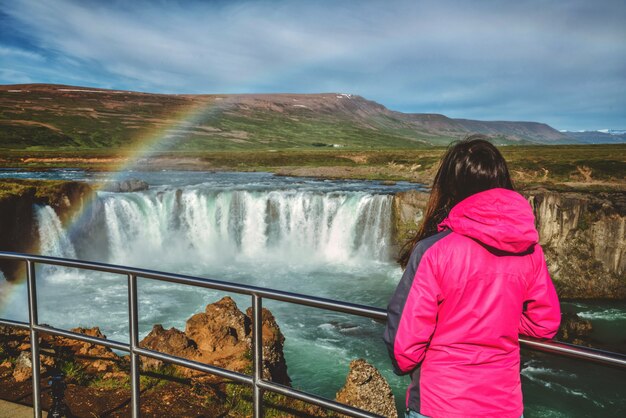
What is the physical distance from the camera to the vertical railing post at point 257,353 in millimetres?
2695

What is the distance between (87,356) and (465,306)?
612cm

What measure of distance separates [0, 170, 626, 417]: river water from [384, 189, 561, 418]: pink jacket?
36.3ft

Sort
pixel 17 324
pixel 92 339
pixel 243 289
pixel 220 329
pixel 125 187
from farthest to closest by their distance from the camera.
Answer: pixel 125 187 → pixel 220 329 → pixel 17 324 → pixel 92 339 → pixel 243 289

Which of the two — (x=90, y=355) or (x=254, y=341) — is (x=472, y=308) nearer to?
(x=254, y=341)

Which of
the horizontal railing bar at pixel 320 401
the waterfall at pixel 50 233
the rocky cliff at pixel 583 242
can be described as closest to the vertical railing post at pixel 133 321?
the horizontal railing bar at pixel 320 401

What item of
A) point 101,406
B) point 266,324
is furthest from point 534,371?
point 101,406

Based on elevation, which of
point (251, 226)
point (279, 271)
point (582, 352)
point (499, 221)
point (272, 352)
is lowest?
point (279, 271)

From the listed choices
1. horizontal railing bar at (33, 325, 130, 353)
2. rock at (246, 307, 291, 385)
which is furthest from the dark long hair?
rock at (246, 307, 291, 385)

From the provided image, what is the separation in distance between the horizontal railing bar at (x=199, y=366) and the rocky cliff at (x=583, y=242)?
81.9 feet


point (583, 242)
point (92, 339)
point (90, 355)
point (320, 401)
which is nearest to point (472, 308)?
point (320, 401)

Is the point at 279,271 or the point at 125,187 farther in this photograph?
the point at 125,187

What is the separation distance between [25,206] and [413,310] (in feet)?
81.4

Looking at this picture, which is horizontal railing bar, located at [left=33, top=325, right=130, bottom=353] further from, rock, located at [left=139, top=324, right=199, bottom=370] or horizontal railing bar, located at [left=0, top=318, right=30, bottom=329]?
rock, located at [left=139, top=324, right=199, bottom=370]

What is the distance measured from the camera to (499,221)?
2.16 metres
